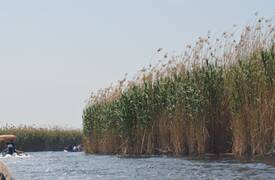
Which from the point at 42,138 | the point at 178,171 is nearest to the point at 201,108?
the point at 178,171

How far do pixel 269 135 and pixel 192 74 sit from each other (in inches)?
281

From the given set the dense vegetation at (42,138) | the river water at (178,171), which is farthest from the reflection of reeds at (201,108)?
the dense vegetation at (42,138)

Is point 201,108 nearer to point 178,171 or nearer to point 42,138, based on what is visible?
point 178,171

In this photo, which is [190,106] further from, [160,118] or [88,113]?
[88,113]

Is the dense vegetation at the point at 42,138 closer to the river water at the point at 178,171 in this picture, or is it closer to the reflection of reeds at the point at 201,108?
the reflection of reeds at the point at 201,108

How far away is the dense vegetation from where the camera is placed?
57.6 metres

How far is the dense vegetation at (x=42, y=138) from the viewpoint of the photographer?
189 feet

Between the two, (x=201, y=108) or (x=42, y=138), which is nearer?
(x=201, y=108)

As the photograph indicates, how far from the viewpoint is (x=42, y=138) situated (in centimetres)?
5978

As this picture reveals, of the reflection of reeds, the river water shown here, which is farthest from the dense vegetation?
the river water

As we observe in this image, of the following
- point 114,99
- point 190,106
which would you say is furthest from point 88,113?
point 190,106

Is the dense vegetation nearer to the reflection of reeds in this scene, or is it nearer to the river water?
the reflection of reeds

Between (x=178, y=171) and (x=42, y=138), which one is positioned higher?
(x=42, y=138)

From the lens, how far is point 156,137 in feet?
94.7
